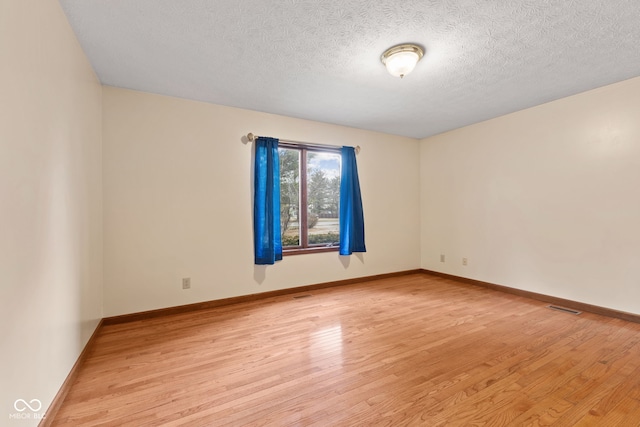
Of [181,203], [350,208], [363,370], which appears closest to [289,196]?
[350,208]

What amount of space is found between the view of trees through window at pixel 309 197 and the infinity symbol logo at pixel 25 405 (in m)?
2.82

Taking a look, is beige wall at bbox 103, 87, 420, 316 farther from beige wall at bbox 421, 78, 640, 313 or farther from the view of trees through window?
beige wall at bbox 421, 78, 640, 313

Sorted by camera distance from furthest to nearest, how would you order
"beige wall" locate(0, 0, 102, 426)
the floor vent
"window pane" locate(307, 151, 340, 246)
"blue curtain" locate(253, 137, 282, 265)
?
"window pane" locate(307, 151, 340, 246) → "blue curtain" locate(253, 137, 282, 265) → the floor vent → "beige wall" locate(0, 0, 102, 426)

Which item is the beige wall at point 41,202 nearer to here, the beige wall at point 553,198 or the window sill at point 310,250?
the window sill at point 310,250

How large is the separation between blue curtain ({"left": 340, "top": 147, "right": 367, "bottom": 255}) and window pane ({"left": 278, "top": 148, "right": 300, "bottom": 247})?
712 mm

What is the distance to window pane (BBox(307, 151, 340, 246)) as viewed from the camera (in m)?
4.25

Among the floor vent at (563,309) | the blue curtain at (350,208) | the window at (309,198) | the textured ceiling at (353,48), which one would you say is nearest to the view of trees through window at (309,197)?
the window at (309,198)

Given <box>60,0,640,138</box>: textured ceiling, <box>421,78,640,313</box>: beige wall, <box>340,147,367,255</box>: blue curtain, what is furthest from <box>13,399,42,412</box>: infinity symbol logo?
<box>421,78,640,313</box>: beige wall

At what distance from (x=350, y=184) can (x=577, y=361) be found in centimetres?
307

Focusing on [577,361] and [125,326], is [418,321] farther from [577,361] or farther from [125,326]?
[125,326]

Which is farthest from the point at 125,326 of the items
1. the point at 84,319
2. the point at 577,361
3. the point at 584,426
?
the point at 577,361

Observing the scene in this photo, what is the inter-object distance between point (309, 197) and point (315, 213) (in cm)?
26

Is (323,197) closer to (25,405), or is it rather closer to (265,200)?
(265,200)

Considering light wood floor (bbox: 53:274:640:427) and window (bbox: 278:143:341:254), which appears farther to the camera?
window (bbox: 278:143:341:254)
